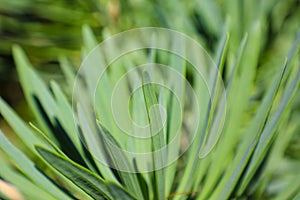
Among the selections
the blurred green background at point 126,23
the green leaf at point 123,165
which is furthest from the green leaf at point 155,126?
the blurred green background at point 126,23

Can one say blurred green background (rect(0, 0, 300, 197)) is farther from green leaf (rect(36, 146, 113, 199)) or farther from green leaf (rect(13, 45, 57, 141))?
green leaf (rect(36, 146, 113, 199))

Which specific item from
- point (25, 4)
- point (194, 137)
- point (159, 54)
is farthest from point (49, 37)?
point (194, 137)

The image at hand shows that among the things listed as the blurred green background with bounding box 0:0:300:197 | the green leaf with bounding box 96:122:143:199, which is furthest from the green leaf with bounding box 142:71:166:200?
the blurred green background with bounding box 0:0:300:197

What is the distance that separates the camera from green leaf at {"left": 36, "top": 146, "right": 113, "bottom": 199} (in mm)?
337

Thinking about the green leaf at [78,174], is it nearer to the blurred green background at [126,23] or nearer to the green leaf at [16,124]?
the green leaf at [16,124]

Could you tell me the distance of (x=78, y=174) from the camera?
1.13 ft

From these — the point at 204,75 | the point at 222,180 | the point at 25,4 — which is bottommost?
the point at 222,180

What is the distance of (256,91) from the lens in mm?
575

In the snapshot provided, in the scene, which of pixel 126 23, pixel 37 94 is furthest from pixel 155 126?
pixel 126 23

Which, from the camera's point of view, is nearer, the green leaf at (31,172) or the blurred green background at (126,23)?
the green leaf at (31,172)

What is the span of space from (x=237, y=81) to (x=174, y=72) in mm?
59

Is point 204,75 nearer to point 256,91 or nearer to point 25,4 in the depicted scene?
point 256,91

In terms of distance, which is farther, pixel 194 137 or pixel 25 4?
pixel 25 4

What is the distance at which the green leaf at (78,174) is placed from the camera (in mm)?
337
